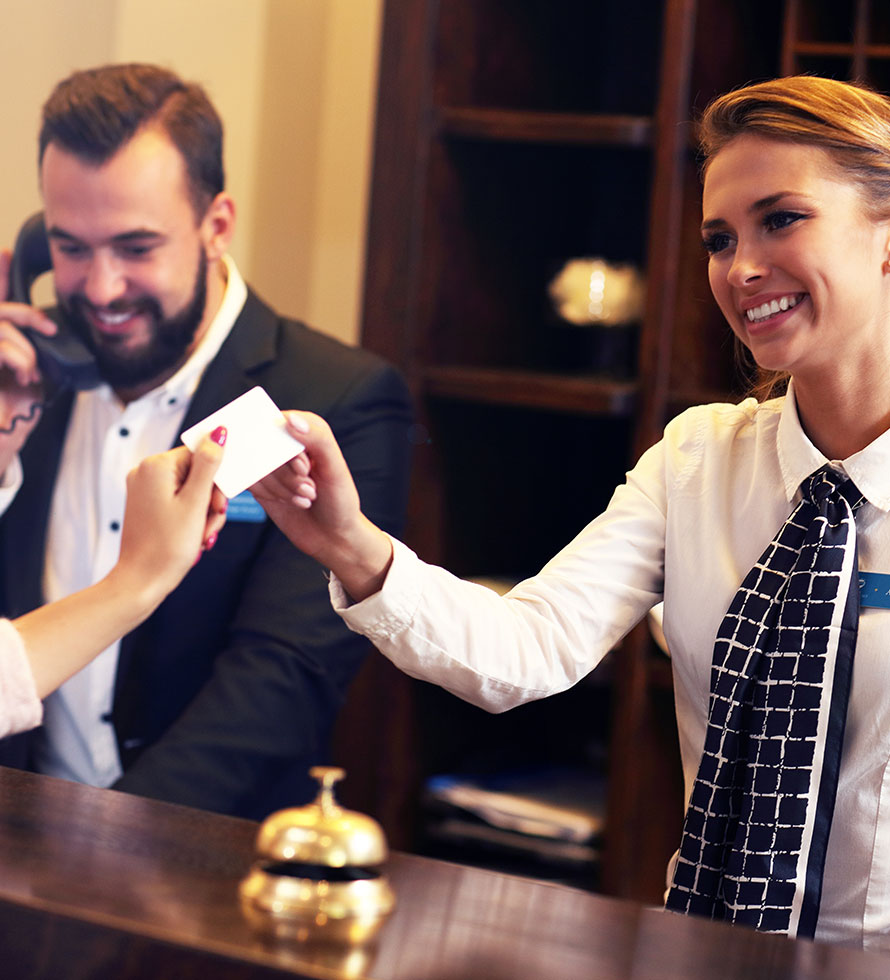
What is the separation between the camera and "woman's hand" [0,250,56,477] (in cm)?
233

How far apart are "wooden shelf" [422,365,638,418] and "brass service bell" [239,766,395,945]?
1744 millimetres

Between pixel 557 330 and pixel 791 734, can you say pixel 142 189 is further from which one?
pixel 791 734

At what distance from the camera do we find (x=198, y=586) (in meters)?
2.23

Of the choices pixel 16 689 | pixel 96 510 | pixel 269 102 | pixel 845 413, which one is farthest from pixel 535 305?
pixel 16 689

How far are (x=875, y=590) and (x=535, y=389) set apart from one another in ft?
4.20

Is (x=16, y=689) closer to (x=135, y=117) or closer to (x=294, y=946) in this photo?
(x=294, y=946)

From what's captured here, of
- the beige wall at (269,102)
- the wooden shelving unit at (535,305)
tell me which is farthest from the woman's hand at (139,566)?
the wooden shelving unit at (535,305)

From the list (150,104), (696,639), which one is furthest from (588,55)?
(696,639)

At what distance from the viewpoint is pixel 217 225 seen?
2.34m

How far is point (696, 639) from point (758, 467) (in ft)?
0.73

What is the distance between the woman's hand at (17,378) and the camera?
233 cm

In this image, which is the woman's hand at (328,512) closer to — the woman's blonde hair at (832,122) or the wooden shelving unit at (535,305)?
the woman's blonde hair at (832,122)

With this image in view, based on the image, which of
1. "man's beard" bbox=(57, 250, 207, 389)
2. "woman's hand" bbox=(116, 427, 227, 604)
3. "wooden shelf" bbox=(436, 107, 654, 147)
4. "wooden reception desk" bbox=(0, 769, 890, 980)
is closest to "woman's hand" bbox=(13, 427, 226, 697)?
"woman's hand" bbox=(116, 427, 227, 604)

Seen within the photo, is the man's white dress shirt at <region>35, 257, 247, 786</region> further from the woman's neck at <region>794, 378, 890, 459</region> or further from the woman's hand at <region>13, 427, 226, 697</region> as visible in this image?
the woman's neck at <region>794, 378, 890, 459</region>
